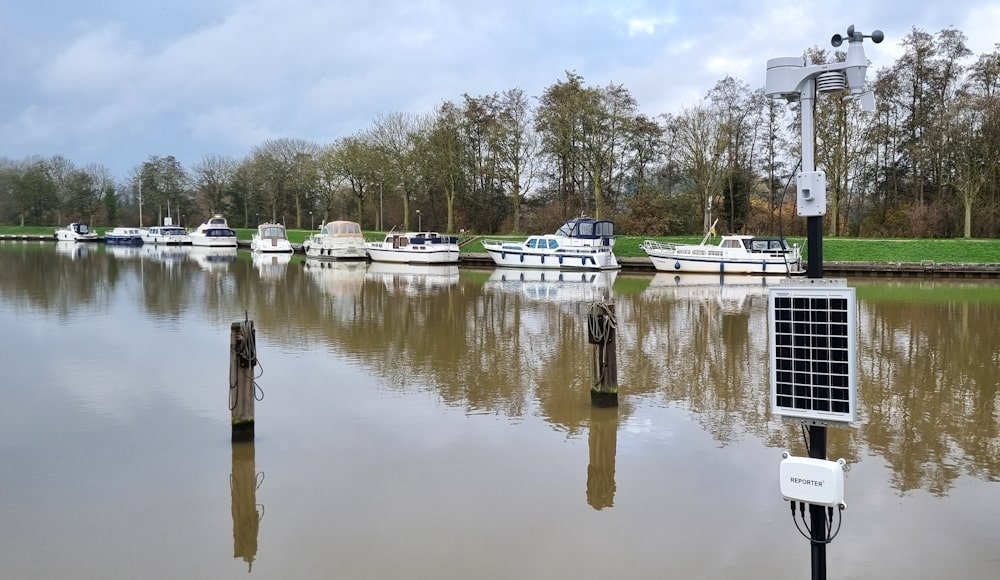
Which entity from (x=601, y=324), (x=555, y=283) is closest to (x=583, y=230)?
(x=555, y=283)

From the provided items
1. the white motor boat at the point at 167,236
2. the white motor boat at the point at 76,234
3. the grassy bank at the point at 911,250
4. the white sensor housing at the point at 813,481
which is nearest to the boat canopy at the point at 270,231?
the white motor boat at the point at 167,236

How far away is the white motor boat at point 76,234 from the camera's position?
69688 mm

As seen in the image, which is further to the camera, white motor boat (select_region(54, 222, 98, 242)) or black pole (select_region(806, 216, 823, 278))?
white motor boat (select_region(54, 222, 98, 242))

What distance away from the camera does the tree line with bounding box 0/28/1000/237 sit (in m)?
36.7

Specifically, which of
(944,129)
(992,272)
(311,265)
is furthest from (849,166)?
(311,265)

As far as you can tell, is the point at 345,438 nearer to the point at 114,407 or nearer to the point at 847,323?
the point at 114,407

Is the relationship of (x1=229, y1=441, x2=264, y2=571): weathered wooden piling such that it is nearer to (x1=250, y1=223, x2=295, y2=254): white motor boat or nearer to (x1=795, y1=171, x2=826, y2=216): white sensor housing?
(x1=795, y1=171, x2=826, y2=216): white sensor housing

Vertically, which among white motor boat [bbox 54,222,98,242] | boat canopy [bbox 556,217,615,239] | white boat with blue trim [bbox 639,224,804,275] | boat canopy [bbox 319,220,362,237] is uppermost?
white motor boat [bbox 54,222,98,242]

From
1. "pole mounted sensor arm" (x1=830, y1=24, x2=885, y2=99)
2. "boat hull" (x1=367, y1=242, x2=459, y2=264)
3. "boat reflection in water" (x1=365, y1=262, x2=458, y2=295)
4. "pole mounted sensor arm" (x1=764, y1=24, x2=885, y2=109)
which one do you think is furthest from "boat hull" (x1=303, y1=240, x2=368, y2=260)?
"pole mounted sensor arm" (x1=830, y1=24, x2=885, y2=99)

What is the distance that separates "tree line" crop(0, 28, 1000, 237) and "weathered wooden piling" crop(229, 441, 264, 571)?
3053 centimetres

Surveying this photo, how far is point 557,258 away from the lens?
36.0 meters

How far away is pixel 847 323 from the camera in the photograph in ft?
12.2

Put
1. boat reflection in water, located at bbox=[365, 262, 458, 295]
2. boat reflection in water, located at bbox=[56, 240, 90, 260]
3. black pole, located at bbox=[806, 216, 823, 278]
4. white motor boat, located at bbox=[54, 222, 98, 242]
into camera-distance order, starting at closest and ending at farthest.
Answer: black pole, located at bbox=[806, 216, 823, 278], boat reflection in water, located at bbox=[365, 262, 458, 295], boat reflection in water, located at bbox=[56, 240, 90, 260], white motor boat, located at bbox=[54, 222, 98, 242]

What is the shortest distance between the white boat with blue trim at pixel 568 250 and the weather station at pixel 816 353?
3127 cm
